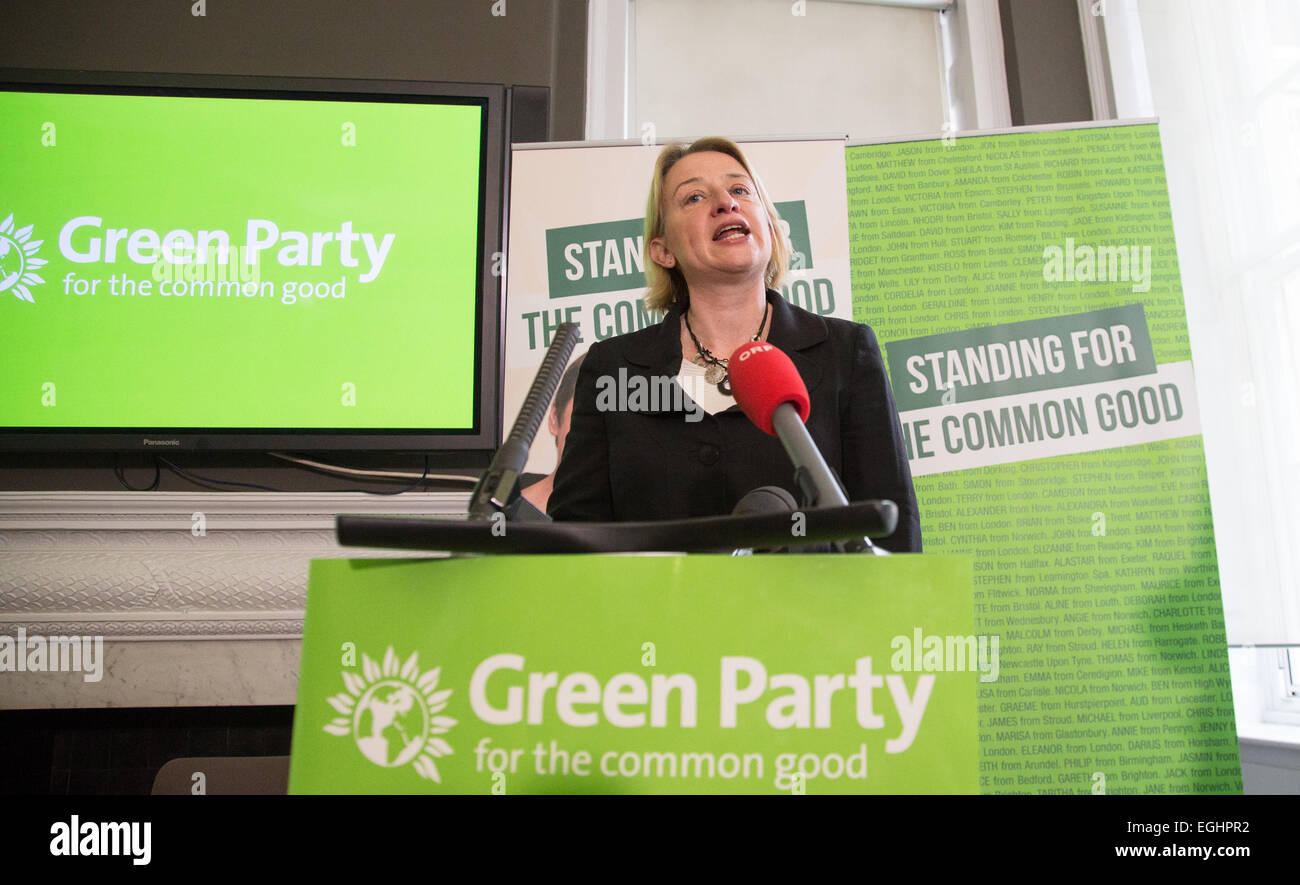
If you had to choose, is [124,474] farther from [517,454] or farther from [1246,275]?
[1246,275]

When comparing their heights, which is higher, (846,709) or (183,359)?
(183,359)

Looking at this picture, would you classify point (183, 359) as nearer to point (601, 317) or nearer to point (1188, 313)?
point (601, 317)

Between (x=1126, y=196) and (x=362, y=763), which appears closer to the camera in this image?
Answer: (x=362, y=763)

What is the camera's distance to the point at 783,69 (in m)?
2.75

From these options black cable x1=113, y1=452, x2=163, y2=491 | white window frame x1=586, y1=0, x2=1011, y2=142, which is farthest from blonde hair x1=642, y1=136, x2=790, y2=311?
black cable x1=113, y1=452, x2=163, y2=491

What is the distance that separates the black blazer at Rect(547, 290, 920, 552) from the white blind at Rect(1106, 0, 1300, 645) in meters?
0.97

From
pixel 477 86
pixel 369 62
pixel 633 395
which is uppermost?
pixel 369 62

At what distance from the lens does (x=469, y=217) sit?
7.25 ft

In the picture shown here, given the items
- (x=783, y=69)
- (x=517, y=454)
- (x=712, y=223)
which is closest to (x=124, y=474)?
(x=712, y=223)

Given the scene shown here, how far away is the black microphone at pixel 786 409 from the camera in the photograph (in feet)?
2.30

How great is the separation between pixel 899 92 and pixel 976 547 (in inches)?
62.7

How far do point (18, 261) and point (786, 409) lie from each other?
7.10 feet
